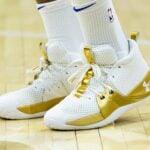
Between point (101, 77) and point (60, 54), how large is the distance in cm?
13

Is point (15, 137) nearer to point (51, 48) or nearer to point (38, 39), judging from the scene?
point (51, 48)

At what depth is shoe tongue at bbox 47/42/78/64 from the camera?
5.06ft

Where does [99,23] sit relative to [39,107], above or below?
above

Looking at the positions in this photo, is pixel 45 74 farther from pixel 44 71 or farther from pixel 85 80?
pixel 85 80

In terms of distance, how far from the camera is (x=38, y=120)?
1545 mm

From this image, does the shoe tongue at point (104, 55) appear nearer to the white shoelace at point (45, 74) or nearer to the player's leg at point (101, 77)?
the player's leg at point (101, 77)

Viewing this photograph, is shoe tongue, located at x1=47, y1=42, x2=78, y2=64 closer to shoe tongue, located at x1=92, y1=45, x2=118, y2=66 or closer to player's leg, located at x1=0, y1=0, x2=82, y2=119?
player's leg, located at x1=0, y1=0, x2=82, y2=119

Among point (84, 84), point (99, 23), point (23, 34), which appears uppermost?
point (99, 23)

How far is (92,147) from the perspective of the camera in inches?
52.5

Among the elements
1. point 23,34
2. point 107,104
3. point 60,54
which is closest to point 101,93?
point 107,104

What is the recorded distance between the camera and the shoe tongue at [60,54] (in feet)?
5.06

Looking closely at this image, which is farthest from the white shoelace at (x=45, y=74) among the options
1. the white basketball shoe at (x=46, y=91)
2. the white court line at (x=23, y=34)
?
the white court line at (x=23, y=34)

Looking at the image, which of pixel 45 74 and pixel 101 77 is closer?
pixel 101 77

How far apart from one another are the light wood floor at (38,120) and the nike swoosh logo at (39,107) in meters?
0.03
